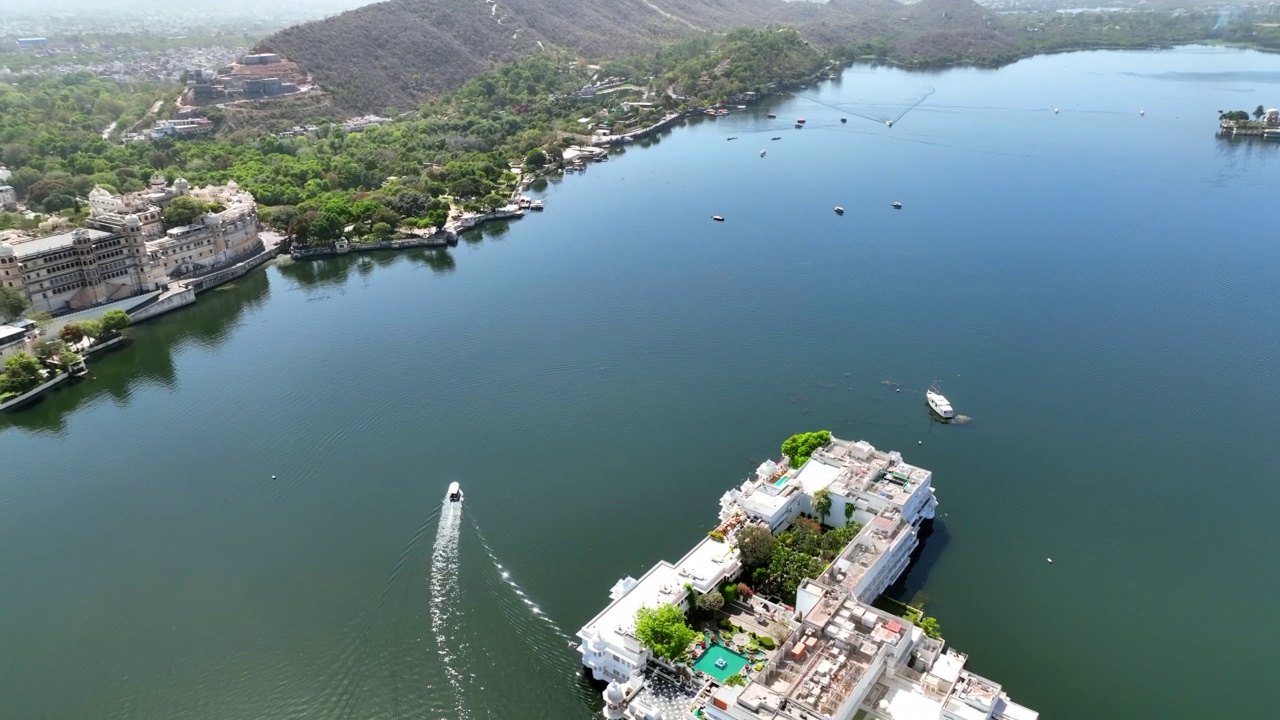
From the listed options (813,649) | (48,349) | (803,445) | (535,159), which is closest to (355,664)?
(813,649)

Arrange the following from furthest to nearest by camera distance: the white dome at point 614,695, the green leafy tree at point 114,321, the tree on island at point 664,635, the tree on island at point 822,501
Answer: the green leafy tree at point 114,321 < the tree on island at point 822,501 < the tree on island at point 664,635 < the white dome at point 614,695

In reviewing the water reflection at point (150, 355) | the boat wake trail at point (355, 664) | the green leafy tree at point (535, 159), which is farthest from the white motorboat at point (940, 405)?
the green leafy tree at point (535, 159)

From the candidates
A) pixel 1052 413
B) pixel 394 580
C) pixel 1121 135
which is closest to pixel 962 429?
pixel 1052 413

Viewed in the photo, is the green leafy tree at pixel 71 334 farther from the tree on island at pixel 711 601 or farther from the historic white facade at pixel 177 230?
the tree on island at pixel 711 601

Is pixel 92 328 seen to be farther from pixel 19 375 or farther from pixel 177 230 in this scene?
pixel 177 230

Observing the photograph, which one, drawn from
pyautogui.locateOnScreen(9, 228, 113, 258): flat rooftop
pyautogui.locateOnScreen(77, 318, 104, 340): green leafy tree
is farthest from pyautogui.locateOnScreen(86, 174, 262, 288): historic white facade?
pyautogui.locateOnScreen(77, 318, 104, 340): green leafy tree

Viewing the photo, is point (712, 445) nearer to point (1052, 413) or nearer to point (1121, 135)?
point (1052, 413)
